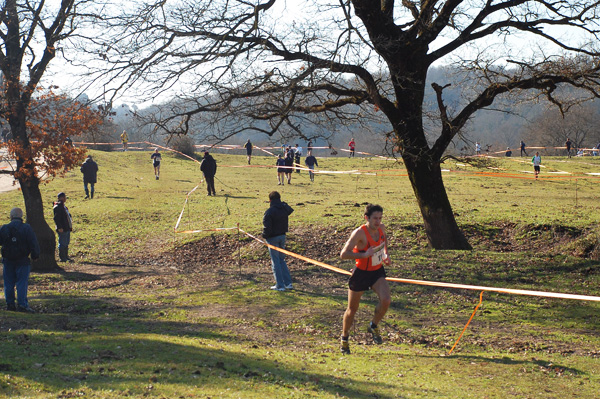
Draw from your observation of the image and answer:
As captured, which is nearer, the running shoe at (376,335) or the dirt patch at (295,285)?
the running shoe at (376,335)

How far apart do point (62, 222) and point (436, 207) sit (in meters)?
9.17

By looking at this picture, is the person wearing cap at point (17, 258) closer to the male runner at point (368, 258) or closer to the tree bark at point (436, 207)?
the male runner at point (368, 258)

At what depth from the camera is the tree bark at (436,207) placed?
542 inches

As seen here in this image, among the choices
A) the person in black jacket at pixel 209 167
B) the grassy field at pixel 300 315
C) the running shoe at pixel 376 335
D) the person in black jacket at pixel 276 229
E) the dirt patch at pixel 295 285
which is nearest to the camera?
the grassy field at pixel 300 315

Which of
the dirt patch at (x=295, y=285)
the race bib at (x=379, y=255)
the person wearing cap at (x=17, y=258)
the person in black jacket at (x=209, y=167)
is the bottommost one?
the dirt patch at (x=295, y=285)

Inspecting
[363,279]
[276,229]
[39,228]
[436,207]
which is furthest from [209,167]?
[363,279]

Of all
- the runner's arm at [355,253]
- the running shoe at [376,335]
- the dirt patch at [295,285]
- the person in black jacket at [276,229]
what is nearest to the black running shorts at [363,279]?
the runner's arm at [355,253]

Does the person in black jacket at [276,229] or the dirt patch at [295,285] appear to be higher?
the person in black jacket at [276,229]

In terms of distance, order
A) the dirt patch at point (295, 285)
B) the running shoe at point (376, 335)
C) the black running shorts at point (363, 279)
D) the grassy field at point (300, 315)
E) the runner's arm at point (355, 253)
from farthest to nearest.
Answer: the dirt patch at point (295, 285) < the running shoe at point (376, 335) < the black running shorts at point (363, 279) < the runner's arm at point (355, 253) < the grassy field at point (300, 315)

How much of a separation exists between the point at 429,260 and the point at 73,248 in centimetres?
1041

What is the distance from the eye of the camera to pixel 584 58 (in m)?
12.5

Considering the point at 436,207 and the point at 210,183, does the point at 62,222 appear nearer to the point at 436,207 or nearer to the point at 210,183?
the point at 436,207

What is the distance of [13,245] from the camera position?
979 cm

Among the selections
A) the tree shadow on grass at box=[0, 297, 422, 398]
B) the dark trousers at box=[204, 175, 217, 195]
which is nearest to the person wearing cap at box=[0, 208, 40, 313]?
the tree shadow on grass at box=[0, 297, 422, 398]
